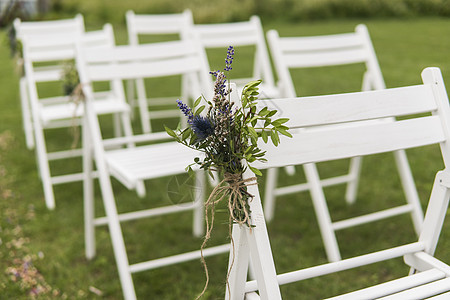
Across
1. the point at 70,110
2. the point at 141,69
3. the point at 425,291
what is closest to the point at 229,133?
the point at 425,291

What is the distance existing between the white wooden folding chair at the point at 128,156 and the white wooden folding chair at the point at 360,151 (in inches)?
31.6

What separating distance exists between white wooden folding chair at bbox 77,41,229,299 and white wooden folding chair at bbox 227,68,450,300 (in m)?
0.80

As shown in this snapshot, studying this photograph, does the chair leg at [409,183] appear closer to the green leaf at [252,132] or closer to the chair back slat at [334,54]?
the chair back slat at [334,54]

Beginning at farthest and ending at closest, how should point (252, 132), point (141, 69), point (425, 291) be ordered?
point (141, 69) → point (425, 291) → point (252, 132)

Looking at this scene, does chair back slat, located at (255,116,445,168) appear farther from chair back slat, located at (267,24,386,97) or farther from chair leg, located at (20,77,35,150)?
chair leg, located at (20,77,35,150)

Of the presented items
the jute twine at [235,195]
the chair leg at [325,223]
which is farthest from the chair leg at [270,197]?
the jute twine at [235,195]

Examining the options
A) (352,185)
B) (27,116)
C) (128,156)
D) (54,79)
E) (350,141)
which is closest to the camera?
(350,141)

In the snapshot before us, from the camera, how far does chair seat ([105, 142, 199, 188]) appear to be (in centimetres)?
209

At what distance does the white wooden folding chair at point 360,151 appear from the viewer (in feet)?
4.03

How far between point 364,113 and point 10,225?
7.88 feet

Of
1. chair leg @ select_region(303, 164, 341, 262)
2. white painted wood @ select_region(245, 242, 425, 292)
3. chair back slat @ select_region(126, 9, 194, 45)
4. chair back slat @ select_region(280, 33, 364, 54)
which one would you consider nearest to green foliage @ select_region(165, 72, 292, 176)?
white painted wood @ select_region(245, 242, 425, 292)

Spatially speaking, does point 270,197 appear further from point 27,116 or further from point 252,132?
point 27,116

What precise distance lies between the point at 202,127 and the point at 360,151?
1.76ft

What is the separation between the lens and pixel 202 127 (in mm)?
1159
